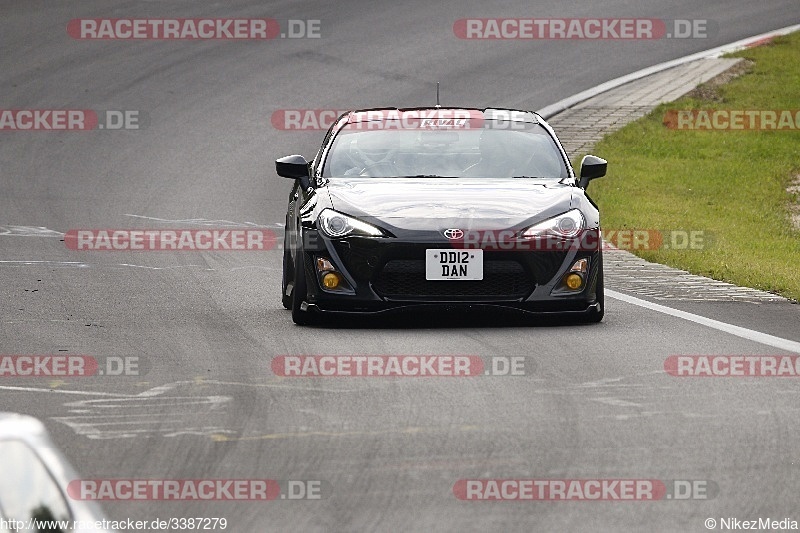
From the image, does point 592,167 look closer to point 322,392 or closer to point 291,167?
point 291,167

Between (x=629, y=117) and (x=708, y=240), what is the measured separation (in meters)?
7.21

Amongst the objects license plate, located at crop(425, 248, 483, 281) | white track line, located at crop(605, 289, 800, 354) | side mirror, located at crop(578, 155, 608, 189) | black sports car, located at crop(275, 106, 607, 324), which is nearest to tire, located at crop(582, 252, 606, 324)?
black sports car, located at crop(275, 106, 607, 324)

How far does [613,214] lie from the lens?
17891 mm

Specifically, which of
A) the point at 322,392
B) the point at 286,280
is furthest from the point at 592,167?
the point at 322,392

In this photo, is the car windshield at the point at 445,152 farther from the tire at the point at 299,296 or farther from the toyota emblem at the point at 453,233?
the toyota emblem at the point at 453,233

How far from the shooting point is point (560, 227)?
34.3 ft

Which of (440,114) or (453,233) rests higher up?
(440,114)

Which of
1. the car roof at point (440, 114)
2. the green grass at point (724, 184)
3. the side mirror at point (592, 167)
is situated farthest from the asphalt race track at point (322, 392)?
the green grass at point (724, 184)

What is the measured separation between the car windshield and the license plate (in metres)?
1.39

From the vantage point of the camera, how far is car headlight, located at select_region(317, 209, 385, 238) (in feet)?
33.9

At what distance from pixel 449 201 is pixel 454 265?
0.56m

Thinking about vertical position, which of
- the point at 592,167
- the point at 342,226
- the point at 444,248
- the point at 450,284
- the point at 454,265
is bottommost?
the point at 450,284

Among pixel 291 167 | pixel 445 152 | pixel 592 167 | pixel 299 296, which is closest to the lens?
pixel 299 296

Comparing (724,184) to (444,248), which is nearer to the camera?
(444,248)
